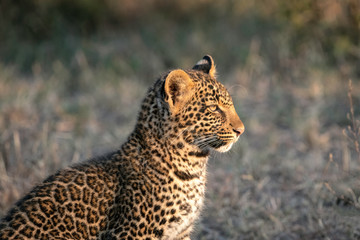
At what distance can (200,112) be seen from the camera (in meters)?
4.84

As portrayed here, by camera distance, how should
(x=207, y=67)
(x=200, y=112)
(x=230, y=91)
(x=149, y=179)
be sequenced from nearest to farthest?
(x=149, y=179)
(x=200, y=112)
(x=207, y=67)
(x=230, y=91)

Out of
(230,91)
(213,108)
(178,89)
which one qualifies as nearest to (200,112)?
(213,108)

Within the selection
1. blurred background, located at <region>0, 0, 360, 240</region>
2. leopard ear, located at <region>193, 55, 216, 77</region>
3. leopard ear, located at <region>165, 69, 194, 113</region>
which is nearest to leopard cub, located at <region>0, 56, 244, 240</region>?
leopard ear, located at <region>165, 69, 194, 113</region>

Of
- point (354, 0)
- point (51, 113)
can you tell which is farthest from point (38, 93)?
point (354, 0)

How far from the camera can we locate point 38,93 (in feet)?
31.9

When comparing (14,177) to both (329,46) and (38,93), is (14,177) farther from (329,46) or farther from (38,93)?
(329,46)

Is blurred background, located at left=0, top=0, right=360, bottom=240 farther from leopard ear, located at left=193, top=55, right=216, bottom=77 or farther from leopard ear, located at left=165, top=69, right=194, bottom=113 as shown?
leopard ear, located at left=165, top=69, right=194, bottom=113

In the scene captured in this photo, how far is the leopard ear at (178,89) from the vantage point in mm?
4637

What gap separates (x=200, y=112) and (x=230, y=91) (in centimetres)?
553

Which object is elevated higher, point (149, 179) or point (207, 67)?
point (207, 67)

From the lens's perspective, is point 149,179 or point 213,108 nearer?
point 149,179

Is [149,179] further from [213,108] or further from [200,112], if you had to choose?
[213,108]

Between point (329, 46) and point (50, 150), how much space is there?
652cm

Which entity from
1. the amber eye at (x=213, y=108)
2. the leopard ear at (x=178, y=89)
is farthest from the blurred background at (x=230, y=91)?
the leopard ear at (x=178, y=89)
